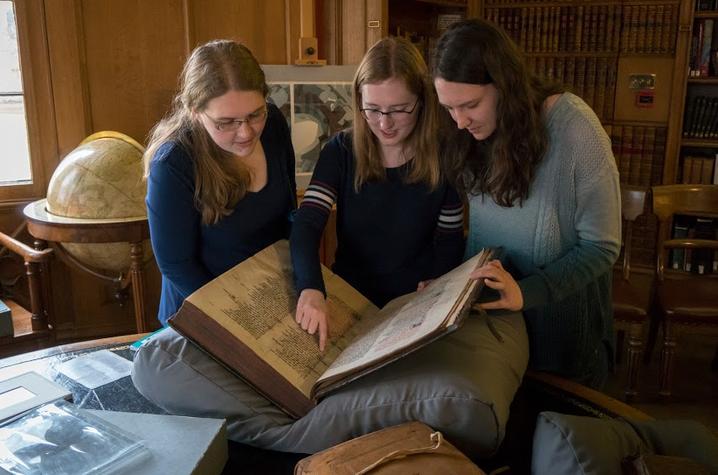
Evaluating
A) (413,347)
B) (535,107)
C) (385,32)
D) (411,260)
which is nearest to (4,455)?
(413,347)

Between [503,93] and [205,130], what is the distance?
61 cm

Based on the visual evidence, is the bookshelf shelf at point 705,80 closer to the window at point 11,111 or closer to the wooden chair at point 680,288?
the wooden chair at point 680,288

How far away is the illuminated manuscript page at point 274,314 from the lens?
1.08 m

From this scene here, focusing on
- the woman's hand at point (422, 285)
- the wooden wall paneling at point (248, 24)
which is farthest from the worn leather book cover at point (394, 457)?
the wooden wall paneling at point (248, 24)

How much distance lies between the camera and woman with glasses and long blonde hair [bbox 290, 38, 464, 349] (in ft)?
4.58

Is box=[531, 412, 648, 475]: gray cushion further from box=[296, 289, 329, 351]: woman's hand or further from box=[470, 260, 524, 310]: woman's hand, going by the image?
box=[296, 289, 329, 351]: woman's hand

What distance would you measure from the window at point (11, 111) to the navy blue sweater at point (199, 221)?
72.8 inches

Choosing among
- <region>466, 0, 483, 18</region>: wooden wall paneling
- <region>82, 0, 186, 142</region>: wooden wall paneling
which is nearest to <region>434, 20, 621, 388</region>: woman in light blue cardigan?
<region>82, 0, 186, 142</region>: wooden wall paneling

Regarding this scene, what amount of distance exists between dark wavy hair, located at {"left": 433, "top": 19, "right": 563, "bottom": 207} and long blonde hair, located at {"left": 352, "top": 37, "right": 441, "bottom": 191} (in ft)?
0.34

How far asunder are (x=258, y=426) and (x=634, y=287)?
2.48 meters

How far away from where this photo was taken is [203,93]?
1.39 m

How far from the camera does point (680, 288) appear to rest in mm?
3068

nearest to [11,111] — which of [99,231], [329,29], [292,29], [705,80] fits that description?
[99,231]

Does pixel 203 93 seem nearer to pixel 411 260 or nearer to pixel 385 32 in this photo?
pixel 411 260
